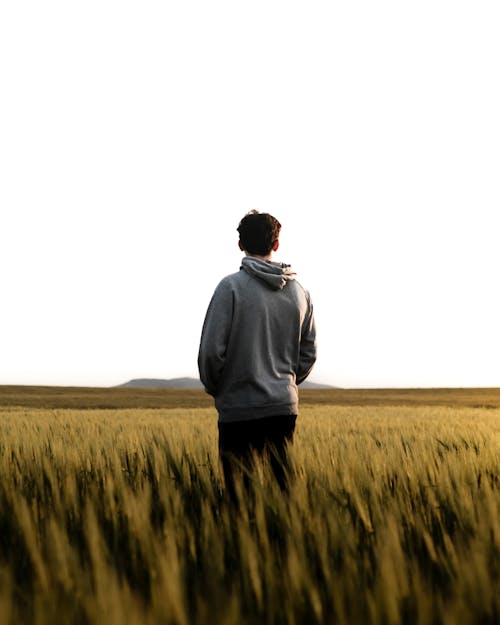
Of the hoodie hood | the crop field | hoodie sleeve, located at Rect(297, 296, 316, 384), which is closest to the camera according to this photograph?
the crop field

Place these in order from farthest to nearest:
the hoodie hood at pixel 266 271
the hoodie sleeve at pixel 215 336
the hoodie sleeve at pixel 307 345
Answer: the hoodie sleeve at pixel 307 345 → the hoodie hood at pixel 266 271 → the hoodie sleeve at pixel 215 336

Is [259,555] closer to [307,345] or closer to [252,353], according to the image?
[252,353]

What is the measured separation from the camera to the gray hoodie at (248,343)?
4.15 m

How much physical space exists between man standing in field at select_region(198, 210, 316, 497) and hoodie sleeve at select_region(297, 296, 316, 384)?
0.72 feet

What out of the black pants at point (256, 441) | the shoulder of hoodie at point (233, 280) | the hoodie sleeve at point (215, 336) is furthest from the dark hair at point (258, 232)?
the black pants at point (256, 441)

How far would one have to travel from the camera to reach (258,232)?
A: 4.30 metres

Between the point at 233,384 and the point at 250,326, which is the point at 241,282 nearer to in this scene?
the point at 250,326

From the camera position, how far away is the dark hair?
4301 millimetres

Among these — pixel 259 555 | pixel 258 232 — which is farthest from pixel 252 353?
pixel 259 555

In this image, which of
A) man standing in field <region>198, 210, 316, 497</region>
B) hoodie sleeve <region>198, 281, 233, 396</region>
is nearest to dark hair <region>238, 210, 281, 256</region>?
man standing in field <region>198, 210, 316, 497</region>

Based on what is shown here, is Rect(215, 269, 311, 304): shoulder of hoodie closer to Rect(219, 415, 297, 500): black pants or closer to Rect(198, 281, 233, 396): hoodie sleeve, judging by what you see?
Rect(198, 281, 233, 396): hoodie sleeve

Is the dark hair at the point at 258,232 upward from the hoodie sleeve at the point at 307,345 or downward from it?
upward

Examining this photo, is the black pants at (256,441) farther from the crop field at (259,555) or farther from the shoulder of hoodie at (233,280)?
the shoulder of hoodie at (233,280)

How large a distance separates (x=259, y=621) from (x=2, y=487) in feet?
7.84
